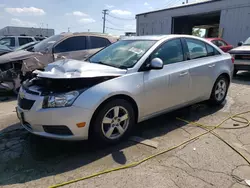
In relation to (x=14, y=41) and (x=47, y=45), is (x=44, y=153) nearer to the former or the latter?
(x=47, y=45)

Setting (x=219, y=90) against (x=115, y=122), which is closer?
(x=115, y=122)

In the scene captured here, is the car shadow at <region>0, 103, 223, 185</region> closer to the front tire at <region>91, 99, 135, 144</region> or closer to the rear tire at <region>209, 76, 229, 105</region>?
the front tire at <region>91, 99, 135, 144</region>

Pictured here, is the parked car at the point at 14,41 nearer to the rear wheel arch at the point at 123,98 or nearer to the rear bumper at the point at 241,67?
the rear bumper at the point at 241,67

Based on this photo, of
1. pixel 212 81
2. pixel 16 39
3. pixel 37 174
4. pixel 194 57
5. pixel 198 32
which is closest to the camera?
pixel 37 174

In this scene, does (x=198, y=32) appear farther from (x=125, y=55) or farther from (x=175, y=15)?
(x=125, y=55)

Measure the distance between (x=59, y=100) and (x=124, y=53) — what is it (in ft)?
4.89

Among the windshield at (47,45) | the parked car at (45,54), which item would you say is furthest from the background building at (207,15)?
the windshield at (47,45)

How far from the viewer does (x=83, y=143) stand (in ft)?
10.7

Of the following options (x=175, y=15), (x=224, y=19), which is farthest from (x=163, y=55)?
(x=175, y=15)

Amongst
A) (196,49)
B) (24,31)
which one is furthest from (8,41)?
(24,31)

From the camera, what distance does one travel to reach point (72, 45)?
6.77 meters

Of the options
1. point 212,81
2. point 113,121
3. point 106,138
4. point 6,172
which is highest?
point 212,81

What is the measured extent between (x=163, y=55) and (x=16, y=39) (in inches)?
450

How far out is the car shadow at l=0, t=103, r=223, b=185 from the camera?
2.60 metres
